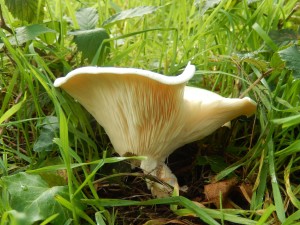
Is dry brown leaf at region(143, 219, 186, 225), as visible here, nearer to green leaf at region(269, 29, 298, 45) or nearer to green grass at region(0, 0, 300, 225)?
green grass at region(0, 0, 300, 225)

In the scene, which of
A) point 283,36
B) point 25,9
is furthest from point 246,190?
point 25,9

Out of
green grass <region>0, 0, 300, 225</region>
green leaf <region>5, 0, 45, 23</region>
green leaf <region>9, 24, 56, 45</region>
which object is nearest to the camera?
green grass <region>0, 0, 300, 225</region>

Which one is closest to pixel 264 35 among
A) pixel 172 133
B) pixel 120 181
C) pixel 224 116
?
pixel 224 116

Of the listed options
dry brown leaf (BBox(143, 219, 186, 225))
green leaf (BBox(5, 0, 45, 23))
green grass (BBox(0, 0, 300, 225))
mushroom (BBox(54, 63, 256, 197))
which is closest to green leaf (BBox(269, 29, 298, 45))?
green grass (BBox(0, 0, 300, 225))

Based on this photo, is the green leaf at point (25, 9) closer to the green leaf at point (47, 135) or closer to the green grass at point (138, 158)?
the green grass at point (138, 158)

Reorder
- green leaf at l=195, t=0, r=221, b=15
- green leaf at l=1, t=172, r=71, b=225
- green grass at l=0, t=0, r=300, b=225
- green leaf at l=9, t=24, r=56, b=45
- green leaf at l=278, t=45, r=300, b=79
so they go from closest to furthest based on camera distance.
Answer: green leaf at l=1, t=172, r=71, b=225 → green grass at l=0, t=0, r=300, b=225 → green leaf at l=278, t=45, r=300, b=79 → green leaf at l=9, t=24, r=56, b=45 → green leaf at l=195, t=0, r=221, b=15

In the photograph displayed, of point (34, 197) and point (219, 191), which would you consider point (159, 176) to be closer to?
point (219, 191)

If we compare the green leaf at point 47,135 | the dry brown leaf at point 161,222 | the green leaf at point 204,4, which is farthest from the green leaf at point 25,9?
the dry brown leaf at point 161,222

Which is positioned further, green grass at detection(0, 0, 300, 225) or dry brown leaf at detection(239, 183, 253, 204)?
dry brown leaf at detection(239, 183, 253, 204)
